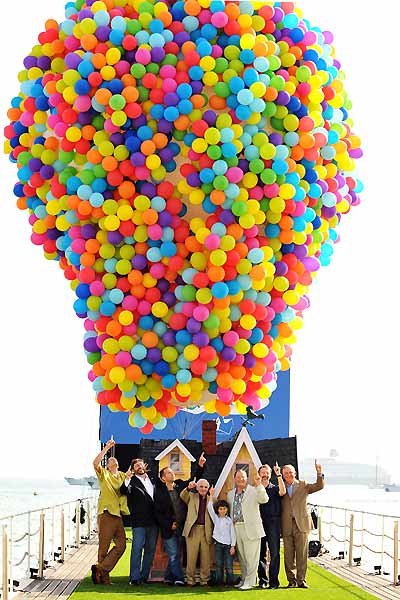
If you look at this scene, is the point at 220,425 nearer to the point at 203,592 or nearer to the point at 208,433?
the point at 208,433

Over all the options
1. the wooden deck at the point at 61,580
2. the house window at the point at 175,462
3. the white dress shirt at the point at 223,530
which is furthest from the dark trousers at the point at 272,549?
the house window at the point at 175,462

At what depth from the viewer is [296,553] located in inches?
401

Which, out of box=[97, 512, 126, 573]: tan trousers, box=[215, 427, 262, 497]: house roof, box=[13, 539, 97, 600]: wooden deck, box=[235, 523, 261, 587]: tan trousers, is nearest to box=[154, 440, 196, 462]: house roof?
box=[13, 539, 97, 600]: wooden deck

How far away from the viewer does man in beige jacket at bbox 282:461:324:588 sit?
33.2ft

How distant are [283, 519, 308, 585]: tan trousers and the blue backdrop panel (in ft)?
23.3

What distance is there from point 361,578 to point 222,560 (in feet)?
6.41

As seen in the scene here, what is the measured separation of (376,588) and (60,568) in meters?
3.48

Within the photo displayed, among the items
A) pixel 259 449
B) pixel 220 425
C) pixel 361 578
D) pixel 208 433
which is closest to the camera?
pixel 361 578

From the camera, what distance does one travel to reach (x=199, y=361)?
5.54 metres

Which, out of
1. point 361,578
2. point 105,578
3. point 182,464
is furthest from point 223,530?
point 182,464

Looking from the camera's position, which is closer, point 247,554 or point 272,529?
point 247,554

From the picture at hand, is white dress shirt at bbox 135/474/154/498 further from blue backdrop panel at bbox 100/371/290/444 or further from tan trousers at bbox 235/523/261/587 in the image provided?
blue backdrop panel at bbox 100/371/290/444

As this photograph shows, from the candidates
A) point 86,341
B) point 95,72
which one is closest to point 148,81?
Result: point 95,72

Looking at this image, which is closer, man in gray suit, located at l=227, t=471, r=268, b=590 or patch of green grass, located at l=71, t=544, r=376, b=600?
patch of green grass, located at l=71, t=544, r=376, b=600
